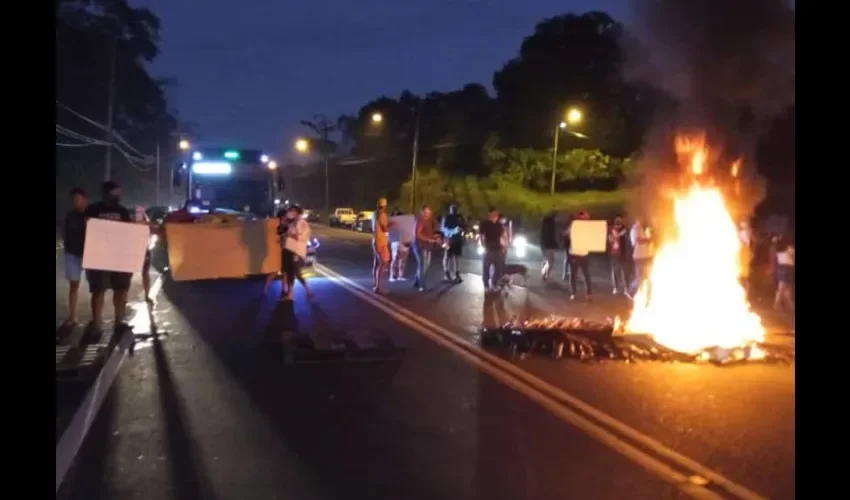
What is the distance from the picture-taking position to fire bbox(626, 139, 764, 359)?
1187 centimetres

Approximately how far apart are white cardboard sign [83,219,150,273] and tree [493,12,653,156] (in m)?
31.0

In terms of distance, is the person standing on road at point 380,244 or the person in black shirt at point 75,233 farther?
the person standing on road at point 380,244

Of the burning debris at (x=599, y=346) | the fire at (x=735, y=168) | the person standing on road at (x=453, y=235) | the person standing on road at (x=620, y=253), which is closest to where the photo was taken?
the burning debris at (x=599, y=346)

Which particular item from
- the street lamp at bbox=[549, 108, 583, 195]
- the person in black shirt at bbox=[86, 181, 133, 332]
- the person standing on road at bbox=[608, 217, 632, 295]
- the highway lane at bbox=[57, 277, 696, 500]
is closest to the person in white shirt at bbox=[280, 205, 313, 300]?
the person in black shirt at bbox=[86, 181, 133, 332]

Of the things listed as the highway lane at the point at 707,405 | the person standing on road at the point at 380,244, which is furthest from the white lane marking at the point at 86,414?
the person standing on road at the point at 380,244

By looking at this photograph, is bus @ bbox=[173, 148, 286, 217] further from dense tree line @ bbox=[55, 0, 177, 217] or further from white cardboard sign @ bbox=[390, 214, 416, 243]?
dense tree line @ bbox=[55, 0, 177, 217]

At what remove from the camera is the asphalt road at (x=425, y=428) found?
19.6 ft

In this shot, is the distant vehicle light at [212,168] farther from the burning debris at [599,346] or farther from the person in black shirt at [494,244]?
the burning debris at [599,346]

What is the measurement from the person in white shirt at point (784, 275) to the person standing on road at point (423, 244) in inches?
250

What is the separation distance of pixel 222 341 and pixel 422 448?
559 cm

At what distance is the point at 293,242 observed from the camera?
1596 cm

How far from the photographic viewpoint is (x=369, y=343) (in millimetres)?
10562

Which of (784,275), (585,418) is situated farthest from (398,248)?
(585,418)
